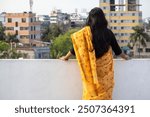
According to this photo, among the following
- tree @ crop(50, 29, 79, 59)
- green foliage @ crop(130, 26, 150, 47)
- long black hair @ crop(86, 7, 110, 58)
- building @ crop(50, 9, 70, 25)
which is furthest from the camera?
building @ crop(50, 9, 70, 25)

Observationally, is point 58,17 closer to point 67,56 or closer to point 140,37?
point 140,37

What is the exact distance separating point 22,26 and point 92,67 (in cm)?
3374

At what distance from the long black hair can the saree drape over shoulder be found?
0.03 metres

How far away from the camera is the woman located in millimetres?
2451

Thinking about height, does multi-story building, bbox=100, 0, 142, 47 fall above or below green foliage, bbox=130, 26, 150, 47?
above

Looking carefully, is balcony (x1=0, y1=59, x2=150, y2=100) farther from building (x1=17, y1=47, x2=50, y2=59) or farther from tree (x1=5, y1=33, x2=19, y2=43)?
tree (x1=5, y1=33, x2=19, y2=43)

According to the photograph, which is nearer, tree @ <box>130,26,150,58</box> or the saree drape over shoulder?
the saree drape over shoulder

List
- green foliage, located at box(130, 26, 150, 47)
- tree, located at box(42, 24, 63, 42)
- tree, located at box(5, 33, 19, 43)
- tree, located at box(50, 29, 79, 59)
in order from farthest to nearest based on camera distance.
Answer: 1. tree, located at box(42, 24, 63, 42)
2. tree, located at box(5, 33, 19, 43)
3. green foliage, located at box(130, 26, 150, 47)
4. tree, located at box(50, 29, 79, 59)

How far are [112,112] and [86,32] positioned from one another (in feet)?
1.67

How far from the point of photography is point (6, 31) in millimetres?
35188

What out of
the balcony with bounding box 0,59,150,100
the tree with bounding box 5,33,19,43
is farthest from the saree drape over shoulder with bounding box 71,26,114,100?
the tree with bounding box 5,33,19,43

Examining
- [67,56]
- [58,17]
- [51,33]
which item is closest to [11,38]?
[51,33]

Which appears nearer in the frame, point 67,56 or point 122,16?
point 67,56

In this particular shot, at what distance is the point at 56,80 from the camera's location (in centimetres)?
276
